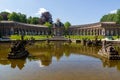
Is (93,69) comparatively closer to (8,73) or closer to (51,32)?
(8,73)

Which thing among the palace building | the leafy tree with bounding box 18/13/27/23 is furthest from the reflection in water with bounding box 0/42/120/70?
the leafy tree with bounding box 18/13/27/23

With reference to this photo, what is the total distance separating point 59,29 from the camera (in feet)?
425

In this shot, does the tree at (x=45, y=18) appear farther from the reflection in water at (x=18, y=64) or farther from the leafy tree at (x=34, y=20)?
the reflection in water at (x=18, y=64)

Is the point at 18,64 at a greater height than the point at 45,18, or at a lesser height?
lesser

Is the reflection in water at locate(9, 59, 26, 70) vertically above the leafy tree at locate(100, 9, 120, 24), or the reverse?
the leafy tree at locate(100, 9, 120, 24)

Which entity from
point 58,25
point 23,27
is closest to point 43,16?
point 58,25

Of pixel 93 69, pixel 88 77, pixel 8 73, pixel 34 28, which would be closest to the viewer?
pixel 88 77

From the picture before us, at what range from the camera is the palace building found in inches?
4427

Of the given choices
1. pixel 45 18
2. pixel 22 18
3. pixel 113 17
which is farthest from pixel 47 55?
pixel 45 18

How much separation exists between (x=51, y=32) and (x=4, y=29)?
26.2 meters

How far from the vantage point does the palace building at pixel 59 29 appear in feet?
369

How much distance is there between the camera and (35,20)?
14362cm

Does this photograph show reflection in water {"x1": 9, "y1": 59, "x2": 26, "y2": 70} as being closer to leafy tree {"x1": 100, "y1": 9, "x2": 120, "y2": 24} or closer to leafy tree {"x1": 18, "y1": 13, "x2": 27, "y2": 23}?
leafy tree {"x1": 100, "y1": 9, "x2": 120, "y2": 24}

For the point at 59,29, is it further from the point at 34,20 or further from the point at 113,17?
the point at 113,17
